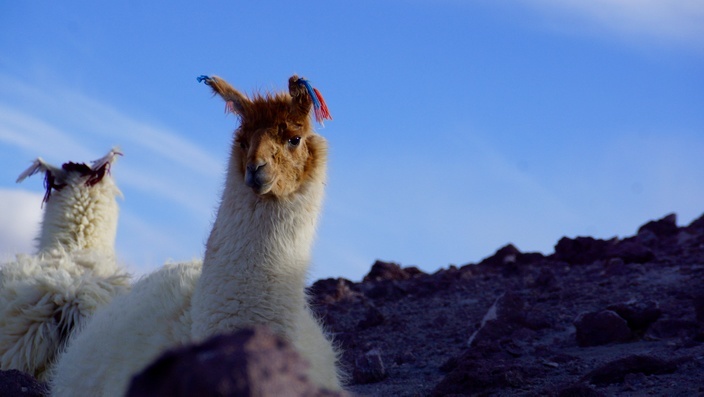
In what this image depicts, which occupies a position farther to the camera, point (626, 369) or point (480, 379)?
point (480, 379)

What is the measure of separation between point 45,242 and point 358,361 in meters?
3.87

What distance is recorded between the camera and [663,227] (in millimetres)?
15883

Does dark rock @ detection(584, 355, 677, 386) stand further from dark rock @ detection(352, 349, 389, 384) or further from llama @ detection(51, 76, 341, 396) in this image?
llama @ detection(51, 76, 341, 396)

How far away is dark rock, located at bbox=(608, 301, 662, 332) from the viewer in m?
8.74

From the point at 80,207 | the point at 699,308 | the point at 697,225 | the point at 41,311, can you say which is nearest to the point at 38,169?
the point at 80,207

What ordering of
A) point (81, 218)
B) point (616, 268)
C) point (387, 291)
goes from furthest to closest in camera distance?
1. point (387, 291)
2. point (616, 268)
3. point (81, 218)

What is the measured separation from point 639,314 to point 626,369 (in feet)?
6.55

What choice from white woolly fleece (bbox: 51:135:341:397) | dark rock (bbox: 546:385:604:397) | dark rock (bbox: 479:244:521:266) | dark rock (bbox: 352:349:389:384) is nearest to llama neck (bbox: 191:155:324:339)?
white woolly fleece (bbox: 51:135:341:397)

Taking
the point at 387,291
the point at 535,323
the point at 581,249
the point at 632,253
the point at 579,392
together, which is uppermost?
the point at 581,249

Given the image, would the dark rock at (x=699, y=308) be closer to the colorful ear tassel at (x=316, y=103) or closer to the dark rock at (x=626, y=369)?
the dark rock at (x=626, y=369)

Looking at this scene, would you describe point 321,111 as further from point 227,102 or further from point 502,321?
point 502,321

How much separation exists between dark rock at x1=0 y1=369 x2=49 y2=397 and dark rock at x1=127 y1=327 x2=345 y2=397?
4.24 m

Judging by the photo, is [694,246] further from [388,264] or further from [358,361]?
[358,361]

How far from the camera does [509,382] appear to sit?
731cm
